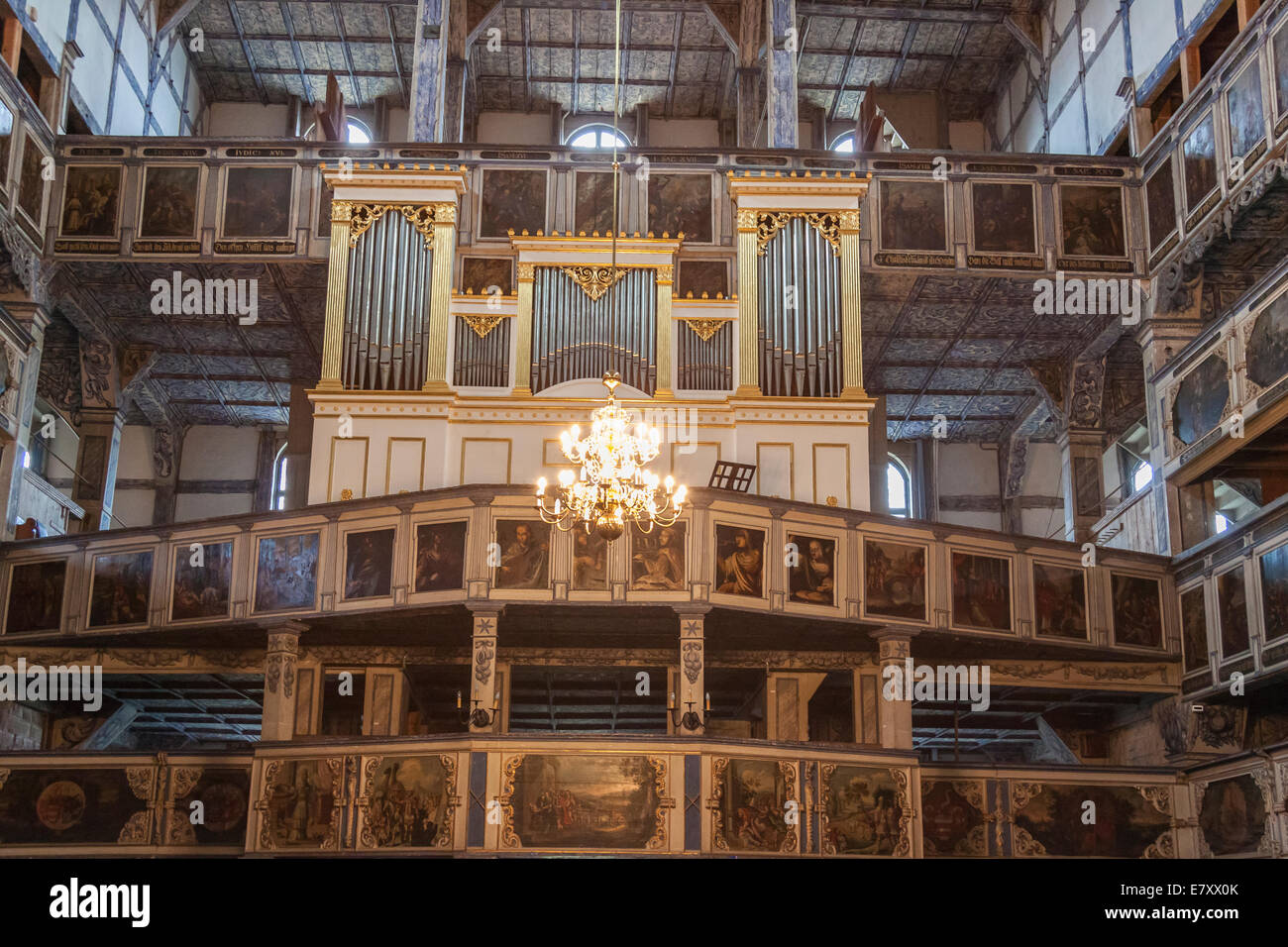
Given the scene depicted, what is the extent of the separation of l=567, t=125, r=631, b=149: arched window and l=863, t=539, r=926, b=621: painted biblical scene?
14237 mm

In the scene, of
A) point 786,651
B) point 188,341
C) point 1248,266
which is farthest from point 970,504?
point 188,341

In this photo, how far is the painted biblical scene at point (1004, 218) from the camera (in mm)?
22203

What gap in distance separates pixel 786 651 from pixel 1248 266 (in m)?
8.99

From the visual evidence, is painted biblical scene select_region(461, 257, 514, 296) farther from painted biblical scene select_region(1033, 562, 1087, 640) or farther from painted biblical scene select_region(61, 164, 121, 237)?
painted biblical scene select_region(1033, 562, 1087, 640)

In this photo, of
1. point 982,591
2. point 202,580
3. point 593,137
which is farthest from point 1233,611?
point 593,137

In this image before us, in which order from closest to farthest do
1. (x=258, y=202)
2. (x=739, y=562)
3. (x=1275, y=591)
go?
(x=739, y=562), (x=1275, y=591), (x=258, y=202)

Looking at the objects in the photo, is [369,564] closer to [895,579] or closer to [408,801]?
[408,801]

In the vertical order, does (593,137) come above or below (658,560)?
above

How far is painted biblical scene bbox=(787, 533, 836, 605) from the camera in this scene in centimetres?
1725

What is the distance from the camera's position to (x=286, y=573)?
1767 centimetres

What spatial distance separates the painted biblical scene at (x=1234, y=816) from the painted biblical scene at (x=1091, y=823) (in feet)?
1.75

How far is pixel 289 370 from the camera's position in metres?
25.7

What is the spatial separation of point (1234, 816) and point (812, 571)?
5.76 m
